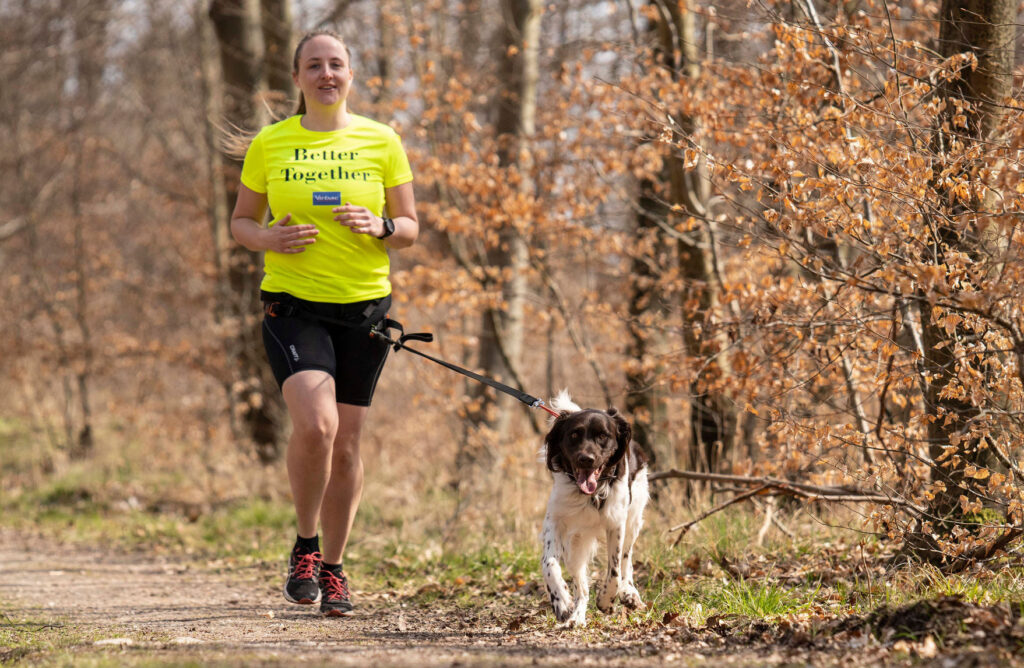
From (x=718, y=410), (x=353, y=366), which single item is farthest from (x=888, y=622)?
(x=718, y=410)

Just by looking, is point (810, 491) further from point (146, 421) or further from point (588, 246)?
point (146, 421)

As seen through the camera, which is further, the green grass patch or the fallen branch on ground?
the fallen branch on ground

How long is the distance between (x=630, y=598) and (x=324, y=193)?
232 cm

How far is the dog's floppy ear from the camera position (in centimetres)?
454

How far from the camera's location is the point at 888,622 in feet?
11.2

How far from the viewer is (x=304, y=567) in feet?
14.7

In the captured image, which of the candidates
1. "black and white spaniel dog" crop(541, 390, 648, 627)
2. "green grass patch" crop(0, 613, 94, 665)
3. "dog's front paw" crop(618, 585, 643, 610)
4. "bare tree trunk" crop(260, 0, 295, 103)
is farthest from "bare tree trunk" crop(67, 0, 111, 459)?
"dog's front paw" crop(618, 585, 643, 610)

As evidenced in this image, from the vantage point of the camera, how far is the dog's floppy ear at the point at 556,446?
454cm

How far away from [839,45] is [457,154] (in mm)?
4324

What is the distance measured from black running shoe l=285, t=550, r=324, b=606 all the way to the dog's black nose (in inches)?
51.1

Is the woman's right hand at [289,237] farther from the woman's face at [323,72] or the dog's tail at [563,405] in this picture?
the dog's tail at [563,405]

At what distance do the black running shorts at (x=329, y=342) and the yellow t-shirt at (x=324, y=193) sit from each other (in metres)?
0.06

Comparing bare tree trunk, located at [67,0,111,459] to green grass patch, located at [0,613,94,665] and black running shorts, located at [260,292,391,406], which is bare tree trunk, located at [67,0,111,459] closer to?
green grass patch, located at [0,613,94,665]

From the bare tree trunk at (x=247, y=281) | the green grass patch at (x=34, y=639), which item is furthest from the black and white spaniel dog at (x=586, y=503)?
the bare tree trunk at (x=247, y=281)
